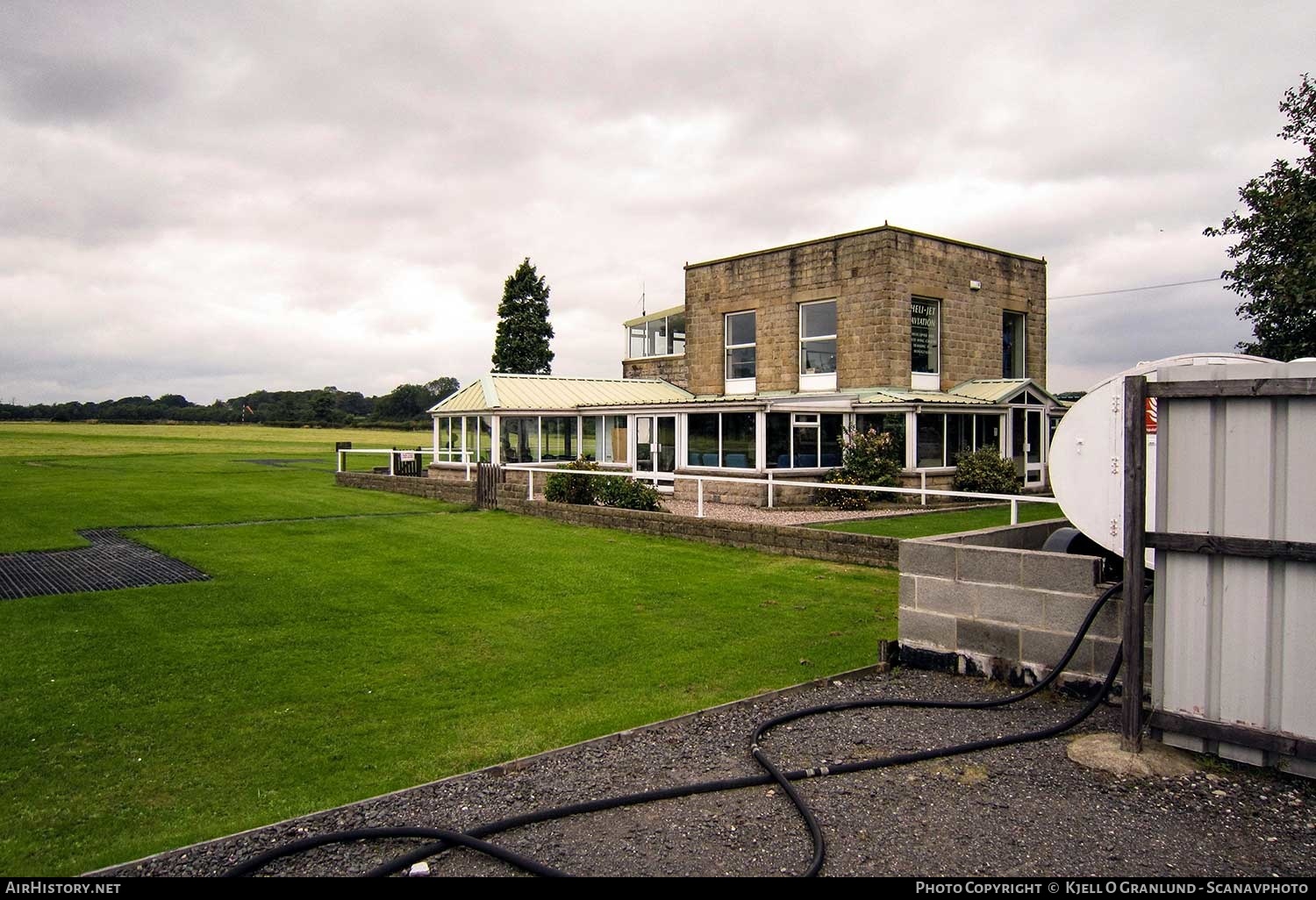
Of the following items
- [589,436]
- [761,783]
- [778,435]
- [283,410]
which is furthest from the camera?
[283,410]

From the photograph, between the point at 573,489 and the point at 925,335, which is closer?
the point at 573,489

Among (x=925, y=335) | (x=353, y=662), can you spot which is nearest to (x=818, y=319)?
(x=925, y=335)

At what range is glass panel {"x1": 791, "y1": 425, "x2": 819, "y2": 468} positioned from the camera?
22.0 m

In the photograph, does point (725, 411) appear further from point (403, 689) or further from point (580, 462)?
point (403, 689)

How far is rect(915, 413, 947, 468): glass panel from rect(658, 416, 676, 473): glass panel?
6430 millimetres

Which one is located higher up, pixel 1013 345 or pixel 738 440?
pixel 1013 345

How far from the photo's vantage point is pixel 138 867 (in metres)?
3.68

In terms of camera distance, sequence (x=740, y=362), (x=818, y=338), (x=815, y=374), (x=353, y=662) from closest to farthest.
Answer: (x=353, y=662) < (x=818, y=338) < (x=815, y=374) < (x=740, y=362)

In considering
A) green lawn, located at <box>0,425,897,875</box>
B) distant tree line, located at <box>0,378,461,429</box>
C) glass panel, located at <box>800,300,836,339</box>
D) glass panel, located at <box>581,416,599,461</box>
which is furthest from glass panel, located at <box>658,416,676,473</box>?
distant tree line, located at <box>0,378,461,429</box>

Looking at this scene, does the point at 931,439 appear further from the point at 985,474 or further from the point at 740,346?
the point at 740,346

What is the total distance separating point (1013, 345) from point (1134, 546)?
24984mm

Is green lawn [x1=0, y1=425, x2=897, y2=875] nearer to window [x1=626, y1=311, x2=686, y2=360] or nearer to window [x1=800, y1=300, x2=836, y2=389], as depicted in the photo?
window [x1=800, y1=300, x2=836, y2=389]

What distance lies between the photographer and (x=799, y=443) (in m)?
22.1

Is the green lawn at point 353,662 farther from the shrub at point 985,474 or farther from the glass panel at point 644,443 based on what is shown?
the shrub at point 985,474
